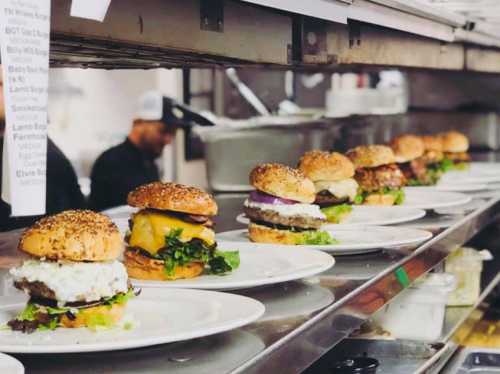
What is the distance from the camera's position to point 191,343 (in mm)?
1645

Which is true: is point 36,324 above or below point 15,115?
below

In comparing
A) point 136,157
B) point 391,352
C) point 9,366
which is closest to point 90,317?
point 9,366

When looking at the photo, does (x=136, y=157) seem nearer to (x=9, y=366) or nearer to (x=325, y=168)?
(x=325, y=168)

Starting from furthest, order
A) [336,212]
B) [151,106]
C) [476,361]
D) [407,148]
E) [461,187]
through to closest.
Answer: [151,106] → [407,148] → [461,187] → [476,361] → [336,212]

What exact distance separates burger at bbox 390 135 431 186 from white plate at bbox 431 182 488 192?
0.09 metres

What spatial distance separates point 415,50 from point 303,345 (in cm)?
199

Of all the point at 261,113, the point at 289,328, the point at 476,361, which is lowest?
the point at 476,361

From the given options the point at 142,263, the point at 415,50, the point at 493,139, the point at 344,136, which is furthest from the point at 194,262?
the point at 493,139

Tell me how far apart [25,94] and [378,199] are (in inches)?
89.1

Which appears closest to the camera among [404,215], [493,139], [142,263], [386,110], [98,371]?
[98,371]

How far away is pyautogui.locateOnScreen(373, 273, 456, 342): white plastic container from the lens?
2994mm

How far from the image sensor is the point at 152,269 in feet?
6.67

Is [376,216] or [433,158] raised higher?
[433,158]

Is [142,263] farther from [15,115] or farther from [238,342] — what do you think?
[15,115]
